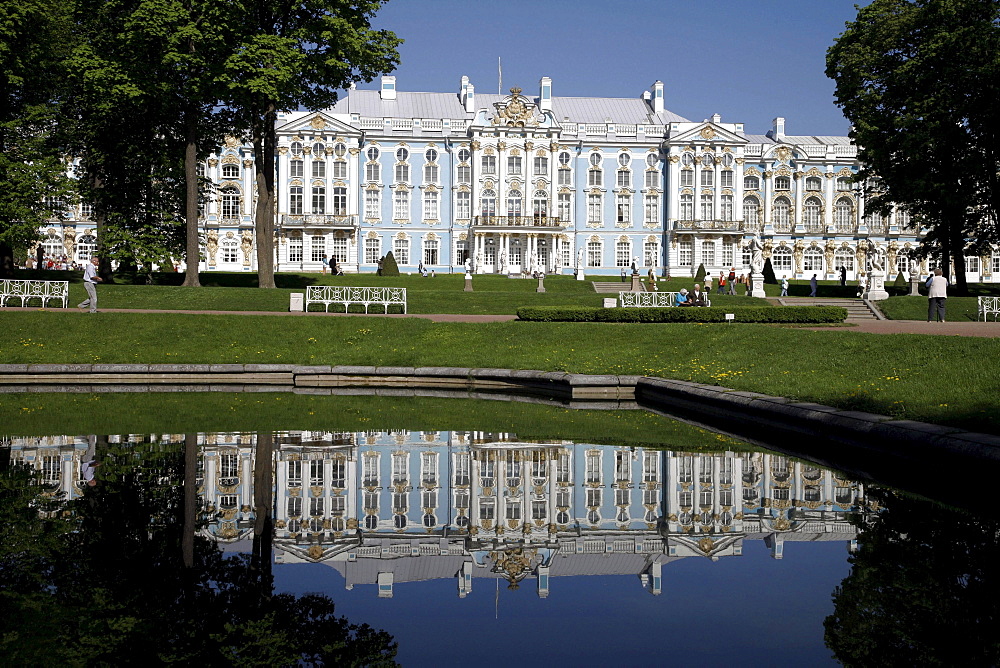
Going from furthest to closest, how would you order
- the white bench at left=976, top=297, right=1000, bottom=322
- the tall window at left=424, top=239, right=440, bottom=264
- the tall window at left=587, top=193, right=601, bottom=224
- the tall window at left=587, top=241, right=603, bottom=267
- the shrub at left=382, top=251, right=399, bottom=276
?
the tall window at left=587, top=241, right=603, bottom=267, the tall window at left=587, top=193, right=601, bottom=224, the tall window at left=424, top=239, right=440, bottom=264, the shrub at left=382, top=251, right=399, bottom=276, the white bench at left=976, top=297, right=1000, bottom=322

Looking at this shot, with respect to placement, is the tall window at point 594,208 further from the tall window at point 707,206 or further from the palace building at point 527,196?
the tall window at point 707,206

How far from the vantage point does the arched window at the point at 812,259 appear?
69.6m

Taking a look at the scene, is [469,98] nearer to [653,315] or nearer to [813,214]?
[813,214]

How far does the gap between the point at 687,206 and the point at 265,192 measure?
142 feet

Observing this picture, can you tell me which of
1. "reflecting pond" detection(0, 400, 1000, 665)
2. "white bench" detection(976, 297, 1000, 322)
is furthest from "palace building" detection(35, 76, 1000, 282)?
"reflecting pond" detection(0, 400, 1000, 665)

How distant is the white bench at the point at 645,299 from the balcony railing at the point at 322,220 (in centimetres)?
3570

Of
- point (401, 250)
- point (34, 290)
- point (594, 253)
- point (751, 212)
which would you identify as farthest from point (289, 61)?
point (751, 212)

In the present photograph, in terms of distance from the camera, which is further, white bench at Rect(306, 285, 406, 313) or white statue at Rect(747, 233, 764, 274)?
white statue at Rect(747, 233, 764, 274)

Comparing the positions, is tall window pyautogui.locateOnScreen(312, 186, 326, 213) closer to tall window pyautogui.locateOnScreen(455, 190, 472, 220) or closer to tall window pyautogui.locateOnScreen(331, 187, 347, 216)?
tall window pyautogui.locateOnScreen(331, 187, 347, 216)

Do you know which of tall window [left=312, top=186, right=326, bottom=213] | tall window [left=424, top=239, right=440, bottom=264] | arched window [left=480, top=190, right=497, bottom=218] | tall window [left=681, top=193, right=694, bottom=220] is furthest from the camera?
tall window [left=681, top=193, right=694, bottom=220]

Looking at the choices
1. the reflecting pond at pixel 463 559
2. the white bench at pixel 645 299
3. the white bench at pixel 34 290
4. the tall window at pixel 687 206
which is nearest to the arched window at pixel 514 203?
the tall window at pixel 687 206

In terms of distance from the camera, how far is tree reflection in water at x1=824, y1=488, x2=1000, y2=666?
3.91 m

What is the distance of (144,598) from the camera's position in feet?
14.3

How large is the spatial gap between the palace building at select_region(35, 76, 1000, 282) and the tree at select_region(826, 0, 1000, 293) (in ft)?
91.4
